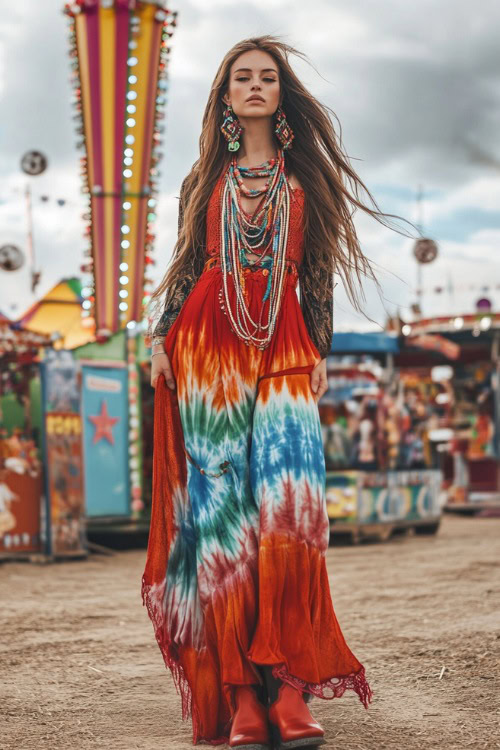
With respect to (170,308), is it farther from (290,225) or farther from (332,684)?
(332,684)

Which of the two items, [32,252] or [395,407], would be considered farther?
[32,252]

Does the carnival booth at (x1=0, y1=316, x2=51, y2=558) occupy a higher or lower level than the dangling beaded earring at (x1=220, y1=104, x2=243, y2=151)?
lower

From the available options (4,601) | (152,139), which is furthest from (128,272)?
(4,601)

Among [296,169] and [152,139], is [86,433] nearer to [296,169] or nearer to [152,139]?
[152,139]

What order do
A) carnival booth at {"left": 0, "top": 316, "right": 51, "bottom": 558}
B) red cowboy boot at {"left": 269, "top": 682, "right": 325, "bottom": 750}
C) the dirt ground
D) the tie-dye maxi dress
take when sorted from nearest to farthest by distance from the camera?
1. red cowboy boot at {"left": 269, "top": 682, "right": 325, "bottom": 750}
2. the tie-dye maxi dress
3. the dirt ground
4. carnival booth at {"left": 0, "top": 316, "right": 51, "bottom": 558}

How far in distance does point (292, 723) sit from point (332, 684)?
0.20 meters

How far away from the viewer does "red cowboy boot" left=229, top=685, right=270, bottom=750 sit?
2742 millimetres

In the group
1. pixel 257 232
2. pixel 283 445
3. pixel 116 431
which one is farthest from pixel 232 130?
pixel 116 431

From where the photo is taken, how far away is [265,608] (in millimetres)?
2795

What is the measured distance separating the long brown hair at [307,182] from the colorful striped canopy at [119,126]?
6266 mm

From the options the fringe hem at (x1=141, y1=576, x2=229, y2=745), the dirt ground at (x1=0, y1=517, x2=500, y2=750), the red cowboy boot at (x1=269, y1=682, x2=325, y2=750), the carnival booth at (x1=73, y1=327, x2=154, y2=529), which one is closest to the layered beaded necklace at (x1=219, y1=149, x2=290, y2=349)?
the fringe hem at (x1=141, y1=576, x2=229, y2=745)

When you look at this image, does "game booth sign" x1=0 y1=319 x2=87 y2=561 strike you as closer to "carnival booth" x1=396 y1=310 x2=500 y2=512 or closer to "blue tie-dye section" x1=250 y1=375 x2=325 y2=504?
"blue tie-dye section" x1=250 y1=375 x2=325 y2=504

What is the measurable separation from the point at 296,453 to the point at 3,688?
61.7 inches

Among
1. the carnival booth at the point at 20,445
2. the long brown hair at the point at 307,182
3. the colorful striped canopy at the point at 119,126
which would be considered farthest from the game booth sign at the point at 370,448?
the long brown hair at the point at 307,182
